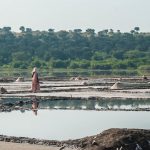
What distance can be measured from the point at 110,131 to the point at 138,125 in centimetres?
469

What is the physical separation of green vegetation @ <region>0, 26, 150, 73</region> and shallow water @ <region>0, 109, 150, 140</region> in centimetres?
5930

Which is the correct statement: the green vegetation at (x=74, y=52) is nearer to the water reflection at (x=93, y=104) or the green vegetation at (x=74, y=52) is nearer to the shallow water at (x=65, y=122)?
the water reflection at (x=93, y=104)

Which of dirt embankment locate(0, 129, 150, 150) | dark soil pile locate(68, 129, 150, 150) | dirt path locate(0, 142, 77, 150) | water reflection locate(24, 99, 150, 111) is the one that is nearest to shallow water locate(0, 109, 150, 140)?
water reflection locate(24, 99, 150, 111)

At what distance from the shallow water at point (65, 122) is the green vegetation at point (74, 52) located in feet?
195

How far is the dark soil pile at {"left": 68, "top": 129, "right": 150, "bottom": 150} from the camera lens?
1112cm

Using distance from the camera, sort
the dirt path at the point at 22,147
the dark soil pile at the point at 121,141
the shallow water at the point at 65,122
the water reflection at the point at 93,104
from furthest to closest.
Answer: the water reflection at the point at 93,104, the shallow water at the point at 65,122, the dirt path at the point at 22,147, the dark soil pile at the point at 121,141

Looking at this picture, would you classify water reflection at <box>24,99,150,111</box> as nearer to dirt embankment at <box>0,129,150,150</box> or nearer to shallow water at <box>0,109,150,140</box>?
shallow water at <box>0,109,150,140</box>

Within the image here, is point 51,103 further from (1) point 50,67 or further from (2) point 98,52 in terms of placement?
(2) point 98,52

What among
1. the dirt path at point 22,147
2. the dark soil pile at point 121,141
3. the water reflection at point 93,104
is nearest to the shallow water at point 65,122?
the water reflection at point 93,104

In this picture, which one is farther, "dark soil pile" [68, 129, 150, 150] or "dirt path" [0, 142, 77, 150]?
"dirt path" [0, 142, 77, 150]

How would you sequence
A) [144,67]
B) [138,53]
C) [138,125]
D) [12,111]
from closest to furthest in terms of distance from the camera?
[138,125]
[12,111]
[144,67]
[138,53]

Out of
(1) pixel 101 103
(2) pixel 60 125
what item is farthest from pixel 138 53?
(2) pixel 60 125

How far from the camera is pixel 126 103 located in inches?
941

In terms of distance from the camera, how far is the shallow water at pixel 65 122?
1531cm
